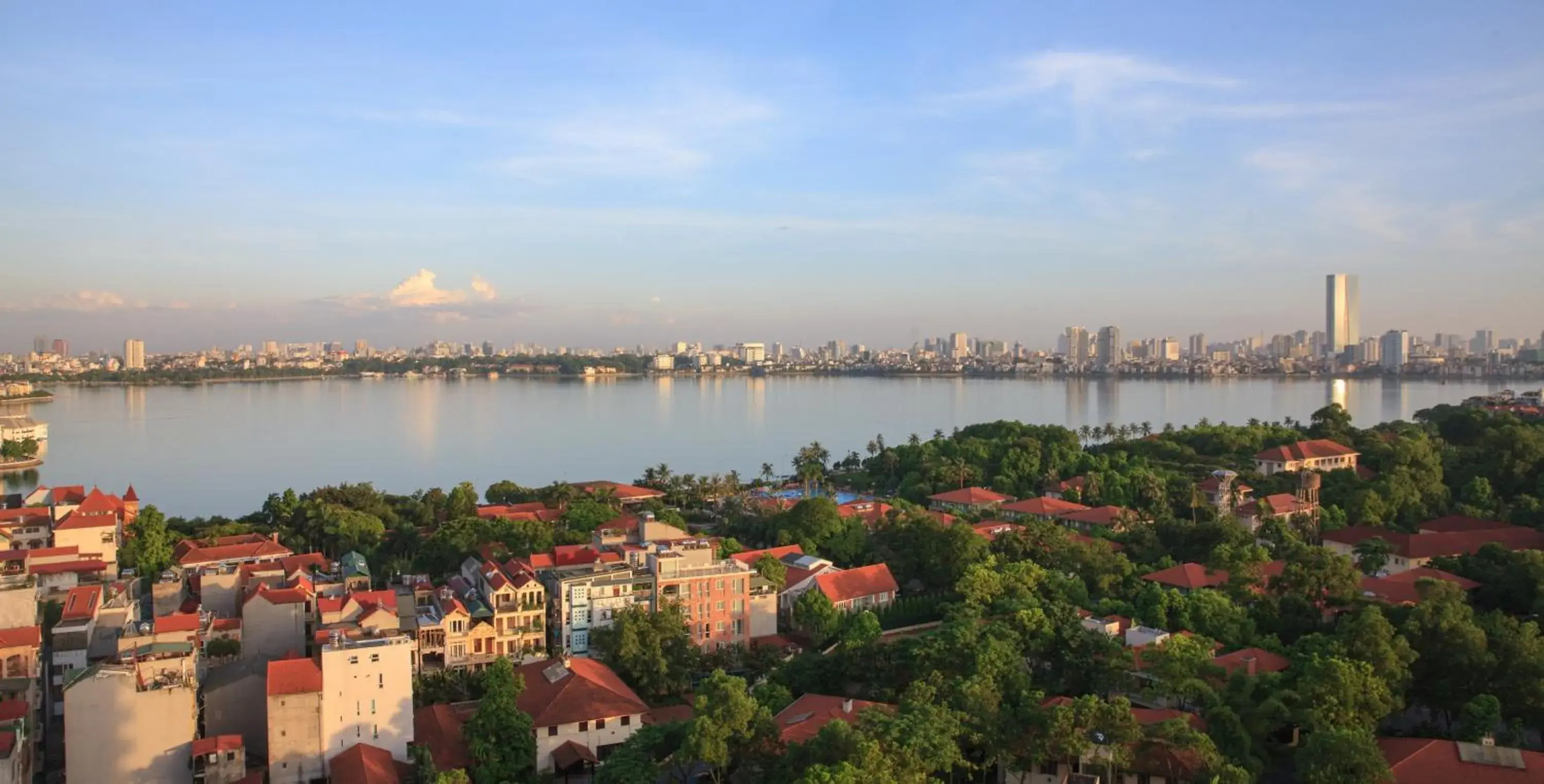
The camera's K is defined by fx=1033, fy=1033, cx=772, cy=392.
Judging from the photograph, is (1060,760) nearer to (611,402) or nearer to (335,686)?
(335,686)

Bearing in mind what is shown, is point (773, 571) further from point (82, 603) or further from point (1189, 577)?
point (82, 603)

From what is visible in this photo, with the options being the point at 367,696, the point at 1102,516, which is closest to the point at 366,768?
the point at 367,696

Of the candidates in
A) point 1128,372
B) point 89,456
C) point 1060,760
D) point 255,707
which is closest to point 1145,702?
point 1060,760

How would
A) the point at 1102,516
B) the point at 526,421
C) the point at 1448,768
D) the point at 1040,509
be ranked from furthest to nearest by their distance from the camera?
the point at 526,421 → the point at 1040,509 → the point at 1102,516 → the point at 1448,768

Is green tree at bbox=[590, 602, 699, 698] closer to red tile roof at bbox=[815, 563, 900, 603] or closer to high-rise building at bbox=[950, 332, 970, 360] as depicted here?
red tile roof at bbox=[815, 563, 900, 603]

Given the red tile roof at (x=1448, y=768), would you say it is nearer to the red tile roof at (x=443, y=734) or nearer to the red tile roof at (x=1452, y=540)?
the red tile roof at (x=443, y=734)

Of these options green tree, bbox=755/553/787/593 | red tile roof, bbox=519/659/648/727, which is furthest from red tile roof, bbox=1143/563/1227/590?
red tile roof, bbox=519/659/648/727
